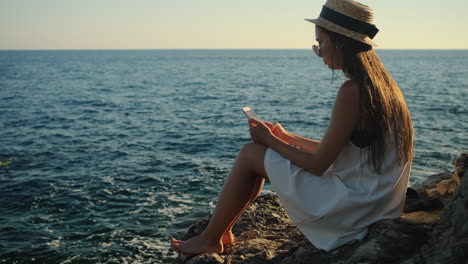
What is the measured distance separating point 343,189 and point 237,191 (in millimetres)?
892

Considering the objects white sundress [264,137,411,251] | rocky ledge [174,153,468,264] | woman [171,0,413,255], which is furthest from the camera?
white sundress [264,137,411,251]

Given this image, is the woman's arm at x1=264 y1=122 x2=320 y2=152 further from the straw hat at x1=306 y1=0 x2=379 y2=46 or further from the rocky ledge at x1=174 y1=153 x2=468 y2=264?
the straw hat at x1=306 y1=0 x2=379 y2=46

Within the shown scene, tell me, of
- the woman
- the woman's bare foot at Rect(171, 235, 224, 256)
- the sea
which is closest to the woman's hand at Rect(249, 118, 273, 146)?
the woman

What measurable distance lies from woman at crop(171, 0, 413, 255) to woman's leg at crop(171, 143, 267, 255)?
0.02 metres

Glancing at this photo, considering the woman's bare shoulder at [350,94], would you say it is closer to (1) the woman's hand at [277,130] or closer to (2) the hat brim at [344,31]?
(2) the hat brim at [344,31]

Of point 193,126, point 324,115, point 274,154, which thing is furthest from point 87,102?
point 274,154

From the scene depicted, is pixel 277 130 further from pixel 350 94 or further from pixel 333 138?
pixel 350 94

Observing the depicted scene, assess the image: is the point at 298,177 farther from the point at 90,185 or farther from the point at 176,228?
the point at 90,185

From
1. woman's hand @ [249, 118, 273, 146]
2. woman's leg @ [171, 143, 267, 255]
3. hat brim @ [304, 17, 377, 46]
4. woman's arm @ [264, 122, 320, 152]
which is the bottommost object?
woman's leg @ [171, 143, 267, 255]

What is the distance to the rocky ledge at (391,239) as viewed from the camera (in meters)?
3.20

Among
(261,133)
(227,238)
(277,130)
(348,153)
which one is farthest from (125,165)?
(348,153)

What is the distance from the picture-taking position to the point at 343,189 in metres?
3.43

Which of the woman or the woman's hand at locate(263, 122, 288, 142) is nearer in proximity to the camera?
the woman

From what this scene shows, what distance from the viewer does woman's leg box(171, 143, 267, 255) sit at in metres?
3.72
